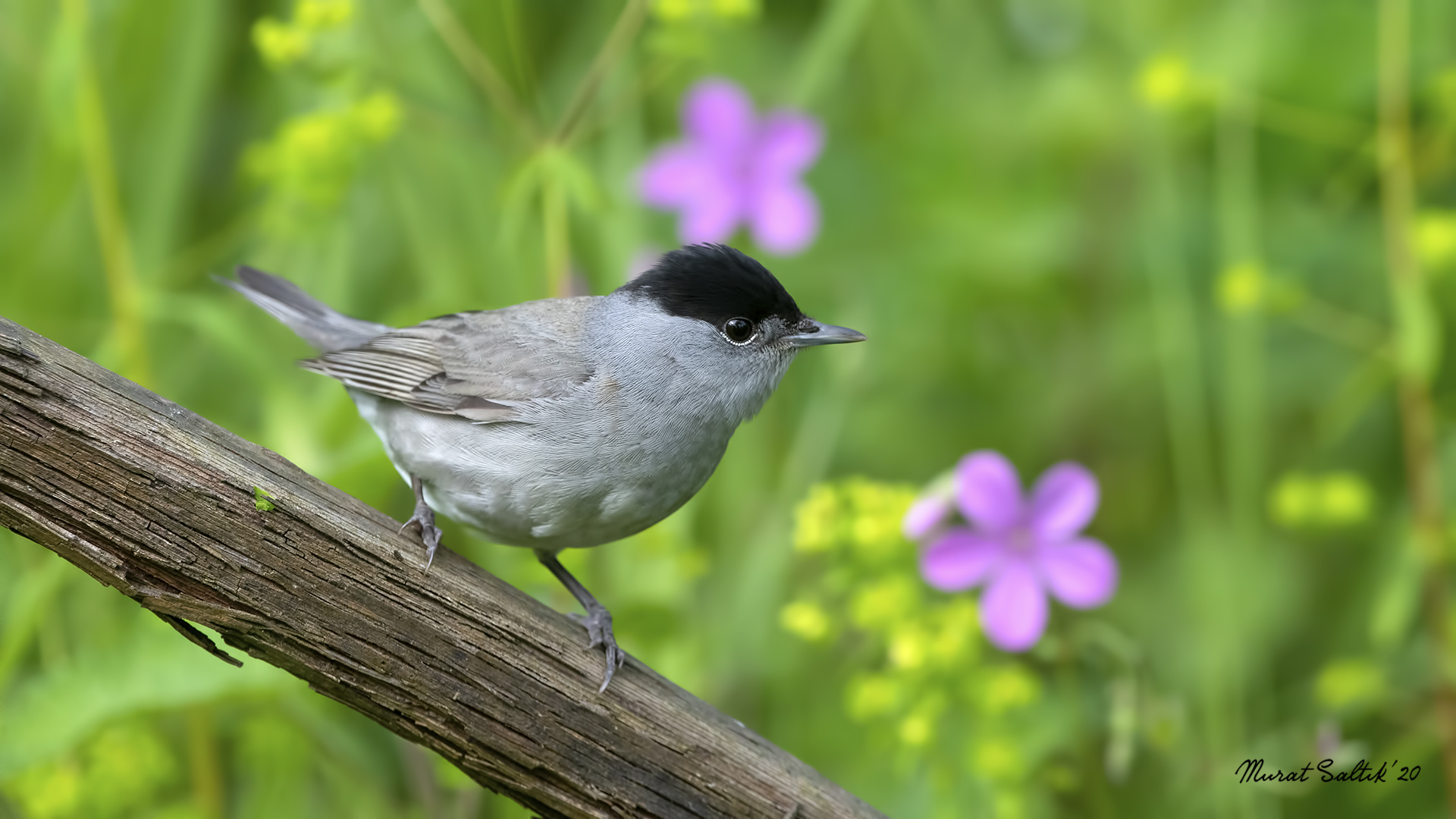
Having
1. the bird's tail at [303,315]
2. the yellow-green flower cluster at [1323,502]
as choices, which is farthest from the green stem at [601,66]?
the yellow-green flower cluster at [1323,502]

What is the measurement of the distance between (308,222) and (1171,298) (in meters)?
1.99

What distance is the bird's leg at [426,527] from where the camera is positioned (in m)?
1.85

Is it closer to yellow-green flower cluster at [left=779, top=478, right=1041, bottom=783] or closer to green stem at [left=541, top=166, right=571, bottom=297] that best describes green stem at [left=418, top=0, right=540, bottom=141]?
green stem at [left=541, top=166, right=571, bottom=297]

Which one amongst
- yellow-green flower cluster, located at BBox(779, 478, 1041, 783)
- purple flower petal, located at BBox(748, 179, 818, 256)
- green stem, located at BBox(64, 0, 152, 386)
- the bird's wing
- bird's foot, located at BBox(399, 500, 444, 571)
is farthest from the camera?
purple flower petal, located at BBox(748, 179, 818, 256)

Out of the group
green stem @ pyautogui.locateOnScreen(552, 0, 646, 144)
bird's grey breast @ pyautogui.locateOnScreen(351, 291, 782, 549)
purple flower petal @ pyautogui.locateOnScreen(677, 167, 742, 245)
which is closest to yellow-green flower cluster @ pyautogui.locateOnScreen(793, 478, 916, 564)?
bird's grey breast @ pyautogui.locateOnScreen(351, 291, 782, 549)

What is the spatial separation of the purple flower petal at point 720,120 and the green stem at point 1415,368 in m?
1.43

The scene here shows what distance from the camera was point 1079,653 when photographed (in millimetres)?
2355

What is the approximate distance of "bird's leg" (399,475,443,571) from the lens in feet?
6.07

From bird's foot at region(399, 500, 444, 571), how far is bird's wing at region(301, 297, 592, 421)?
262 millimetres

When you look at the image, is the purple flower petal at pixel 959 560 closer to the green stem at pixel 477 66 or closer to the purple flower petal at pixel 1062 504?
the purple flower petal at pixel 1062 504

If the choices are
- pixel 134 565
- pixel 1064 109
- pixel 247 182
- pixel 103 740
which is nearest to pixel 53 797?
pixel 103 740

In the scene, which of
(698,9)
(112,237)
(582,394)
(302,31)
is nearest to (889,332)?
(698,9)

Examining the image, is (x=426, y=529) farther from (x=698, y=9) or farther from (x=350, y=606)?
(x=698, y=9)

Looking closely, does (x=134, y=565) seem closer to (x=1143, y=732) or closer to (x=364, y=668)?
(x=364, y=668)
